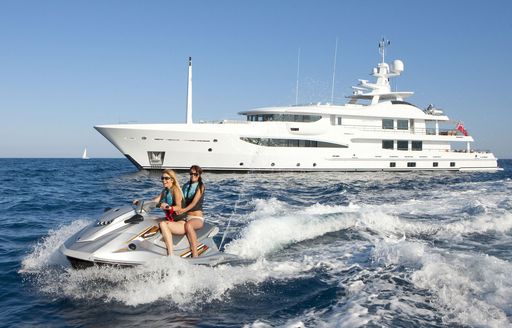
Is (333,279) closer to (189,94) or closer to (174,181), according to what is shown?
(174,181)

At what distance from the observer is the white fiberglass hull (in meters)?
28.4

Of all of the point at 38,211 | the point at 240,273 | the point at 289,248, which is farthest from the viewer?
the point at 38,211

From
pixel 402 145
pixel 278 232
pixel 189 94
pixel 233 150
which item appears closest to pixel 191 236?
pixel 278 232

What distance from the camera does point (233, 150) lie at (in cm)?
2959

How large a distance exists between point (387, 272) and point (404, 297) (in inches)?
40.9

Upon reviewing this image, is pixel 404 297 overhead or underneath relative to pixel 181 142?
underneath

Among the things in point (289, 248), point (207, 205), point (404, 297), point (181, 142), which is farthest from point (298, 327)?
point (181, 142)

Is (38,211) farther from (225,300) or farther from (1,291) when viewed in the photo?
(225,300)

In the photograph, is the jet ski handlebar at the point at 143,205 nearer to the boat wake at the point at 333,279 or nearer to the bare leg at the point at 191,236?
the bare leg at the point at 191,236

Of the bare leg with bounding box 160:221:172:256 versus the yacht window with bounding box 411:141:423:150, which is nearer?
the bare leg with bounding box 160:221:172:256

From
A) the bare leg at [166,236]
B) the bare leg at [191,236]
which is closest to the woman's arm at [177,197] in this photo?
the bare leg at [191,236]

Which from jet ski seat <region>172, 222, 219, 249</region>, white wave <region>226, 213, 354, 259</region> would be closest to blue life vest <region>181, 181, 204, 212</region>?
jet ski seat <region>172, 222, 219, 249</region>

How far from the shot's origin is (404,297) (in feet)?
17.8

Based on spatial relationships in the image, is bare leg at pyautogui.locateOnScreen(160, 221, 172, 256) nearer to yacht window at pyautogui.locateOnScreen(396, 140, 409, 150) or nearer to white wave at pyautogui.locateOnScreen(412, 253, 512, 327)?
white wave at pyautogui.locateOnScreen(412, 253, 512, 327)
